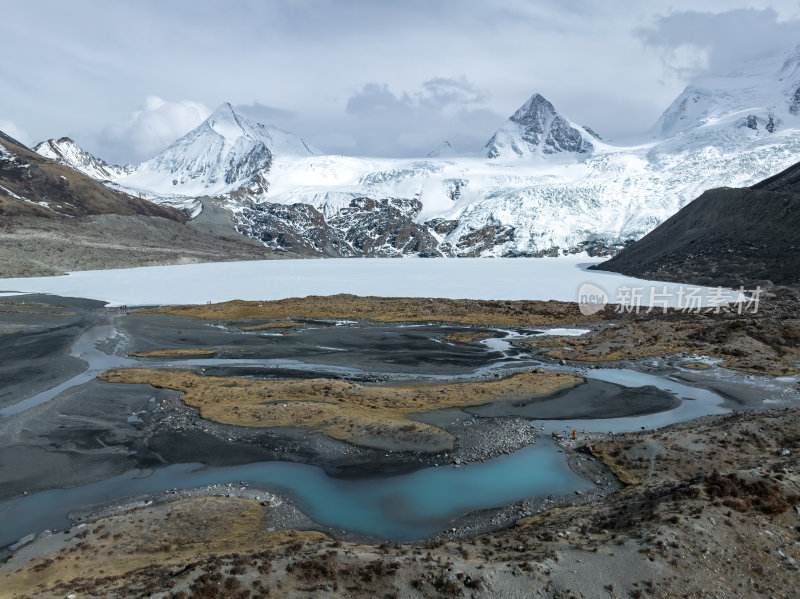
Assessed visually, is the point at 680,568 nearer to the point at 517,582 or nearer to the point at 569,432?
the point at 517,582

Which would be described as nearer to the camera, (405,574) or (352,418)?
(405,574)

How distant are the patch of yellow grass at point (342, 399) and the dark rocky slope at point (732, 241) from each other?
74.0 meters

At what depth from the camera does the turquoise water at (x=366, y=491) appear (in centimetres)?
2028

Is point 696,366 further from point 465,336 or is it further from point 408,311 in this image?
point 408,311

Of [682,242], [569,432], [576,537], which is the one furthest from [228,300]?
[682,242]

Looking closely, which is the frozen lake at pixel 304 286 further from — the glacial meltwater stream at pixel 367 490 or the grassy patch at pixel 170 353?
the glacial meltwater stream at pixel 367 490

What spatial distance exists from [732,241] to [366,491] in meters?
115

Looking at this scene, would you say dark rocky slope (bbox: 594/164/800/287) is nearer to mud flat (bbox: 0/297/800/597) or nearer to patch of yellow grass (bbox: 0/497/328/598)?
mud flat (bbox: 0/297/800/597)

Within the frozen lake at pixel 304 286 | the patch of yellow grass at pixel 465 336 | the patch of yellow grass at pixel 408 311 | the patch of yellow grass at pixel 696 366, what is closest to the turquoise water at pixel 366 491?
the patch of yellow grass at pixel 696 366

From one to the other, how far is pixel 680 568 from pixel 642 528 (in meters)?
2.03

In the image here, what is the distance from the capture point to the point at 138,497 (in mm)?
22234

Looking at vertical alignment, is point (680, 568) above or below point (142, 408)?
above

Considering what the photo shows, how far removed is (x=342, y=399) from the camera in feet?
119

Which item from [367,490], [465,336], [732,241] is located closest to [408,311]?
[465,336]
